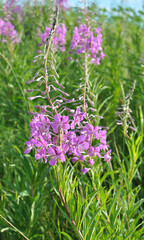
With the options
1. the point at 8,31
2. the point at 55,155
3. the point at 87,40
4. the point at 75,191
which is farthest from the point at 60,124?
the point at 8,31

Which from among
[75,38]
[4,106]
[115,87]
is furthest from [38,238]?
[4,106]

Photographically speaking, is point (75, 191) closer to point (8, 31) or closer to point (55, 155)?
point (55, 155)

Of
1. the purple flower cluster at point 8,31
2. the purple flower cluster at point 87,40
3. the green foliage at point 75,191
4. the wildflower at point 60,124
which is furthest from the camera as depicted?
the purple flower cluster at point 8,31

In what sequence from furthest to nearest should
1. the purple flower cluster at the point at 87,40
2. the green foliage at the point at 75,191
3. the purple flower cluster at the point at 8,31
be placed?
1. the purple flower cluster at the point at 8,31
2. the purple flower cluster at the point at 87,40
3. the green foliage at the point at 75,191

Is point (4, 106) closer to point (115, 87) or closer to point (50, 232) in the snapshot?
point (115, 87)

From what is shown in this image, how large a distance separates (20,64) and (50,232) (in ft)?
7.98

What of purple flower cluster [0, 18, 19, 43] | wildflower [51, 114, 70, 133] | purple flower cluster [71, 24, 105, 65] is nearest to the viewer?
wildflower [51, 114, 70, 133]

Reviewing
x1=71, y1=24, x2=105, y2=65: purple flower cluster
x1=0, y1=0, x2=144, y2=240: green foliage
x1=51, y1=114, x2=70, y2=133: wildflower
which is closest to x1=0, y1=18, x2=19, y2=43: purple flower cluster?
x1=0, y1=0, x2=144, y2=240: green foliage

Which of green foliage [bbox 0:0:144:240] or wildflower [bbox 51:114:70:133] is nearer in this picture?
wildflower [bbox 51:114:70:133]

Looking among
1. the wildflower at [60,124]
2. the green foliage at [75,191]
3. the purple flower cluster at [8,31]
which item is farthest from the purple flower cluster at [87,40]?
the purple flower cluster at [8,31]

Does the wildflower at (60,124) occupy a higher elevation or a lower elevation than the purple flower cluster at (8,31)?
lower

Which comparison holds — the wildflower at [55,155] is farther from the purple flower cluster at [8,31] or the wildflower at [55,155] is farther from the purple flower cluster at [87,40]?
the purple flower cluster at [8,31]

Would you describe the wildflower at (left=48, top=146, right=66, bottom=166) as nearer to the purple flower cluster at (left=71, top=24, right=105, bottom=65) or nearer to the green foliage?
the green foliage

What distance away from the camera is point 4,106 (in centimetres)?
420
